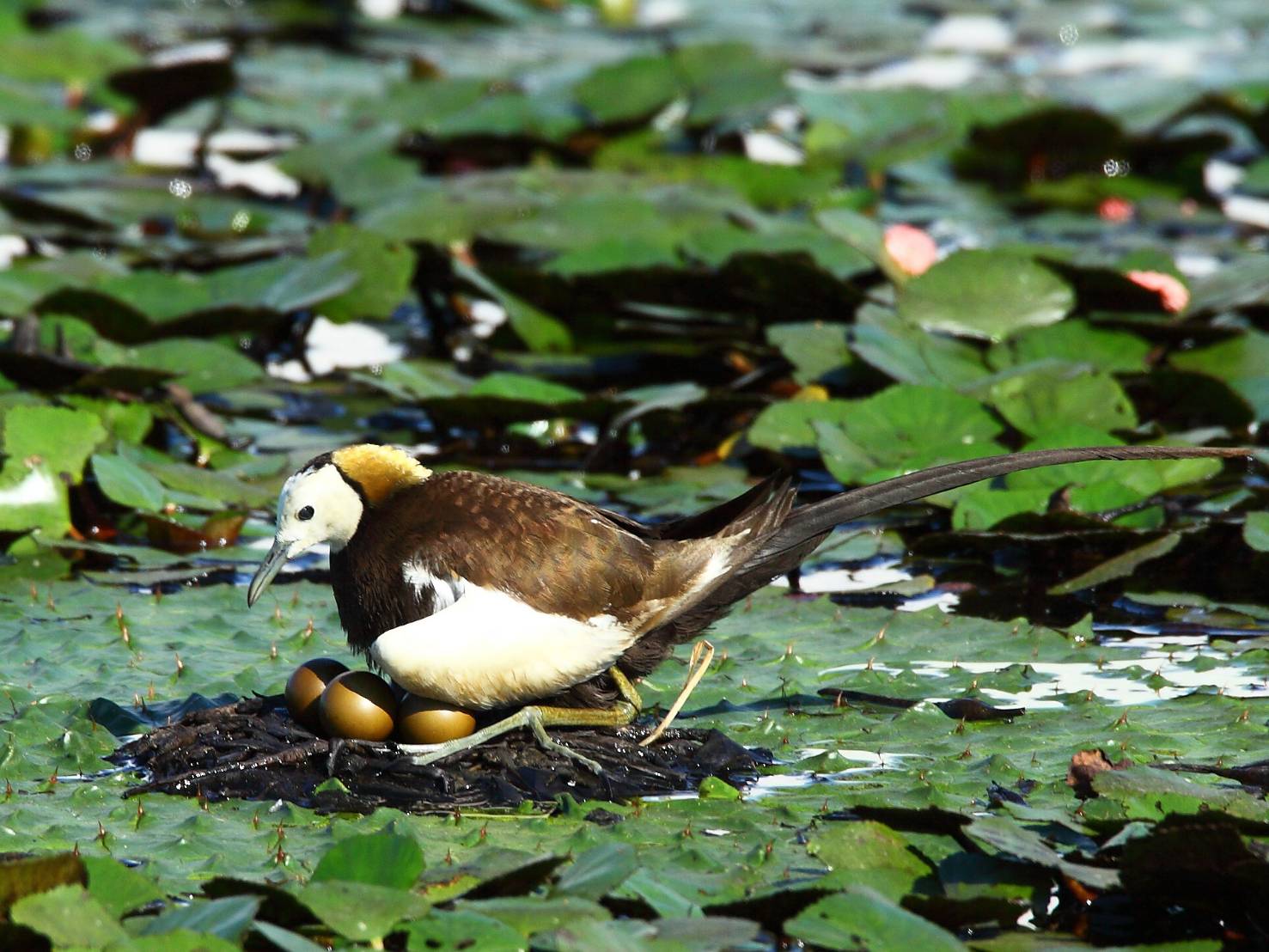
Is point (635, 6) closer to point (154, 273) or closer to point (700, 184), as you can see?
point (700, 184)

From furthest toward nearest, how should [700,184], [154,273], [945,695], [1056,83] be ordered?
[1056,83] < [700,184] < [154,273] < [945,695]

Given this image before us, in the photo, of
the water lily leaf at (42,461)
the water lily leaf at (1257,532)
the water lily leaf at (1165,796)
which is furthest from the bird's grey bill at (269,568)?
the water lily leaf at (1257,532)

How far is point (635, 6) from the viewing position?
16031 mm

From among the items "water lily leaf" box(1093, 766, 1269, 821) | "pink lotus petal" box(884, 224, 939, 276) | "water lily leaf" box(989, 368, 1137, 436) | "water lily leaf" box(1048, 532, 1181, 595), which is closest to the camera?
"water lily leaf" box(1093, 766, 1269, 821)

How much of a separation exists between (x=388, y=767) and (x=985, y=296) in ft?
13.6

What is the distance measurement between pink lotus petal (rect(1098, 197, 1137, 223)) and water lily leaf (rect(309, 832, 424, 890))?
842cm

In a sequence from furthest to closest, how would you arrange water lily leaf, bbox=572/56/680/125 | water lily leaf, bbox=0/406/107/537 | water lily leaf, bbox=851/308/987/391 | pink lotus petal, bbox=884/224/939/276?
water lily leaf, bbox=572/56/680/125 → pink lotus petal, bbox=884/224/939/276 → water lily leaf, bbox=851/308/987/391 → water lily leaf, bbox=0/406/107/537

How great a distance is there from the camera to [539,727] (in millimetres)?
4426

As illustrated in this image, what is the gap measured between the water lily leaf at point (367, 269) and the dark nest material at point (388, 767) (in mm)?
3757

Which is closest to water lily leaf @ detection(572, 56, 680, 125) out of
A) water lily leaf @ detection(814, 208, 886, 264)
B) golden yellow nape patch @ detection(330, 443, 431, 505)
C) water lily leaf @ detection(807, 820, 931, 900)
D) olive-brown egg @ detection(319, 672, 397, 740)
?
water lily leaf @ detection(814, 208, 886, 264)

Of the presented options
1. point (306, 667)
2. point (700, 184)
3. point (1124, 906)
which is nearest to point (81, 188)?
point (700, 184)

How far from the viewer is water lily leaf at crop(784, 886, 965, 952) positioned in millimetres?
3373

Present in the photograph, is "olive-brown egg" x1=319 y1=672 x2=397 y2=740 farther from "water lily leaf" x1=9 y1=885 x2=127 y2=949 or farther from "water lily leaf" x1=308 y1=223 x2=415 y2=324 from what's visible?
"water lily leaf" x1=308 y1=223 x2=415 y2=324

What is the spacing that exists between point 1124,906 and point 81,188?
838 centimetres
